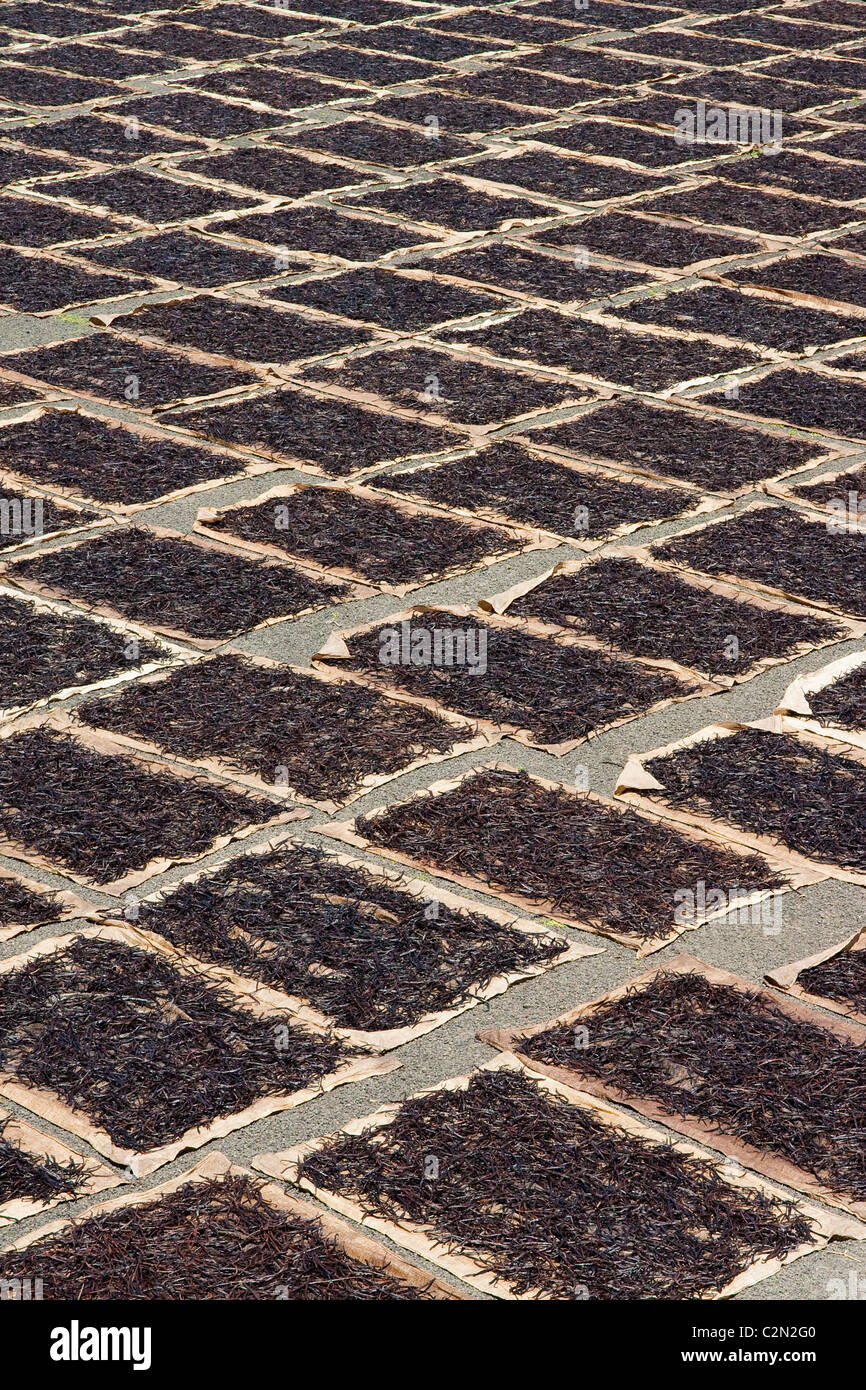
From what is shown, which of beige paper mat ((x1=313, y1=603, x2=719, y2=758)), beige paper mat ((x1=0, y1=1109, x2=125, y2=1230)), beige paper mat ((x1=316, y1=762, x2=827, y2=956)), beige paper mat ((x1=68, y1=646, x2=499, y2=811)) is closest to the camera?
beige paper mat ((x1=0, y1=1109, x2=125, y2=1230))

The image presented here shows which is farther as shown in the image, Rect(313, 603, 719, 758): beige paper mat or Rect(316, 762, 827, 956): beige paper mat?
Rect(313, 603, 719, 758): beige paper mat

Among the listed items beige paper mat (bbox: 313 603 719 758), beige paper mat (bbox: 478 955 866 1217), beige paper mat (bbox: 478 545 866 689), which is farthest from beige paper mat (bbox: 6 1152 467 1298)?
beige paper mat (bbox: 478 545 866 689)

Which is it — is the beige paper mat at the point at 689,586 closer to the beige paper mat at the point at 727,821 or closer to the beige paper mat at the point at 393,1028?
the beige paper mat at the point at 727,821

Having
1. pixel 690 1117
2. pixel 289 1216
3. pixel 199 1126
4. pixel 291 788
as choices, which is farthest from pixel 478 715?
pixel 289 1216

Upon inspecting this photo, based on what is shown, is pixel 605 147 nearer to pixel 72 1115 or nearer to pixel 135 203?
pixel 135 203

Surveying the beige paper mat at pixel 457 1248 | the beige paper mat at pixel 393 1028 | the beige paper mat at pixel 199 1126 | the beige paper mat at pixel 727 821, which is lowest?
the beige paper mat at pixel 457 1248

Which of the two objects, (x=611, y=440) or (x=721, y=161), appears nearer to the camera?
(x=611, y=440)

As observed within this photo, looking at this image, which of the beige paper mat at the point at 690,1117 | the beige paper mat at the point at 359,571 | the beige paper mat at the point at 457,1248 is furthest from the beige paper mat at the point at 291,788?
the beige paper mat at the point at 457,1248

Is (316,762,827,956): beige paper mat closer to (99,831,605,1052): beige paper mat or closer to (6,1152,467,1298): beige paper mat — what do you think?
(99,831,605,1052): beige paper mat

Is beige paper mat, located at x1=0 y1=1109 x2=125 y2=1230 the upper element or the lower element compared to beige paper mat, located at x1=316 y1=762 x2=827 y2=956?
lower

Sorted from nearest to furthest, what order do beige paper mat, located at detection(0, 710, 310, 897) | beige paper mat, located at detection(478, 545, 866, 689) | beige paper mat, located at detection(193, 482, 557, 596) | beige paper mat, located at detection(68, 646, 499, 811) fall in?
beige paper mat, located at detection(0, 710, 310, 897), beige paper mat, located at detection(68, 646, 499, 811), beige paper mat, located at detection(478, 545, 866, 689), beige paper mat, located at detection(193, 482, 557, 596)

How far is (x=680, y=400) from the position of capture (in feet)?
24.1

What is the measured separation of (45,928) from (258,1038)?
701mm

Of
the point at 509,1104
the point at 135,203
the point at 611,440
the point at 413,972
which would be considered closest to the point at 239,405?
the point at 611,440
